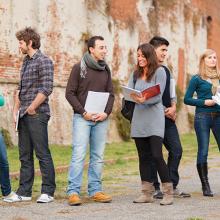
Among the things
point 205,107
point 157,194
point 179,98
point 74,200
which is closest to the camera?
point 74,200

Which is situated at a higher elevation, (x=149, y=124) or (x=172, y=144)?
(x=149, y=124)

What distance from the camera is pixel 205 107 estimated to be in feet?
28.2

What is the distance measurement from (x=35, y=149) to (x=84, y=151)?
0.59 metres

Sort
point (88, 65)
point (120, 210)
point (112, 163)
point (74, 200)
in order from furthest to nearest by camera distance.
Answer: point (112, 163), point (88, 65), point (74, 200), point (120, 210)

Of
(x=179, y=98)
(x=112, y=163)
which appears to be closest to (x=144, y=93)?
(x=112, y=163)

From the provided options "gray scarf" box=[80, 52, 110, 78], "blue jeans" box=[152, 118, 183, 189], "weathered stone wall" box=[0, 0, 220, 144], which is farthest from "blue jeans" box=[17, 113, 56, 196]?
"weathered stone wall" box=[0, 0, 220, 144]

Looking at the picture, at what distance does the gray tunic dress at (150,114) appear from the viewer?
7730 mm

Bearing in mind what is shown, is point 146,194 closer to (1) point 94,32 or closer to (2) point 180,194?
(2) point 180,194

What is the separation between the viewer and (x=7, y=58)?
16.6 meters

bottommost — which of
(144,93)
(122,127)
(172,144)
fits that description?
(122,127)

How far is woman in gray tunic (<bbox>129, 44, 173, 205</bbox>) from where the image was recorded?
7.72m

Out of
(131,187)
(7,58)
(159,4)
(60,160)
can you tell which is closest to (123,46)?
(159,4)

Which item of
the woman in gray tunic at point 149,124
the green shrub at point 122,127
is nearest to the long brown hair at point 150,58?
the woman in gray tunic at point 149,124

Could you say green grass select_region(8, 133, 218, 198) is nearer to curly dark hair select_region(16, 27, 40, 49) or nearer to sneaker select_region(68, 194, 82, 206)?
sneaker select_region(68, 194, 82, 206)
